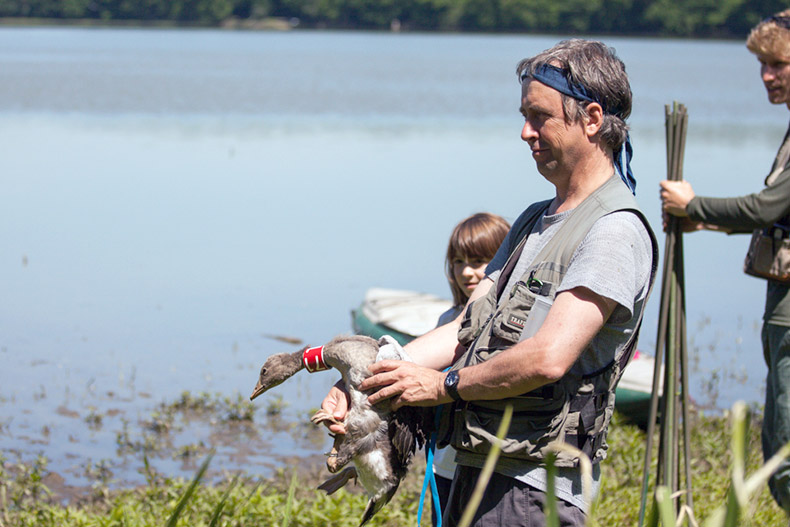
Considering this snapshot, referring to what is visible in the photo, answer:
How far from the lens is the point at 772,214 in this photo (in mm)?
3898

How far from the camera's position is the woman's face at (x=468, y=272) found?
4488mm

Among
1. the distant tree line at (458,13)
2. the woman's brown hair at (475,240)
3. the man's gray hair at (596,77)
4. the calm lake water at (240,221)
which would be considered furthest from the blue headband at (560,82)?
the distant tree line at (458,13)

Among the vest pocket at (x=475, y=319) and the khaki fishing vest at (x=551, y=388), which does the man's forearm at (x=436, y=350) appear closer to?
the vest pocket at (x=475, y=319)

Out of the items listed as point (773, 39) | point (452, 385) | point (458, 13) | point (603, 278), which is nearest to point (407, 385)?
point (452, 385)

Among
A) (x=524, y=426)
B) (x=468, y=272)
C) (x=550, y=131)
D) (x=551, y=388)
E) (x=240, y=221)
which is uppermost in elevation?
(x=550, y=131)

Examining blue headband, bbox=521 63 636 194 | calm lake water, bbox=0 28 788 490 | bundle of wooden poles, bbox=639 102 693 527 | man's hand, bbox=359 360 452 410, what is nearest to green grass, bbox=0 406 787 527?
bundle of wooden poles, bbox=639 102 693 527

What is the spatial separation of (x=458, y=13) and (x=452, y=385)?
77028mm

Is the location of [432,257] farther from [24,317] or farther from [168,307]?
[24,317]

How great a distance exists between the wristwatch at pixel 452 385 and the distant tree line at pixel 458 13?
61240 millimetres

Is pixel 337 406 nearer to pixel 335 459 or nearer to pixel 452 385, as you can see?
pixel 335 459

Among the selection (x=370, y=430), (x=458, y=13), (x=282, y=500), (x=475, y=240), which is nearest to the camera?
(x=370, y=430)

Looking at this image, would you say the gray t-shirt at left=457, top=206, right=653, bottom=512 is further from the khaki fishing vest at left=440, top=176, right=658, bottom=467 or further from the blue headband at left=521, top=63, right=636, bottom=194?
the blue headband at left=521, top=63, right=636, bottom=194

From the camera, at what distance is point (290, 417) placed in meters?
7.04

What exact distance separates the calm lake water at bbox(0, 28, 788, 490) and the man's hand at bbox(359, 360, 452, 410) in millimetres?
3666
